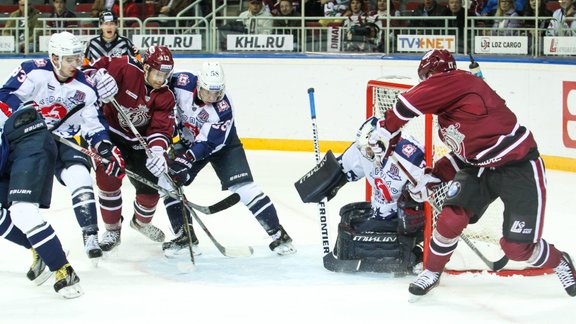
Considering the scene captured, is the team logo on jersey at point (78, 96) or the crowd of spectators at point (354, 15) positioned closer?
the team logo on jersey at point (78, 96)

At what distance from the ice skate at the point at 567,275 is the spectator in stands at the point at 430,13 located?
410 cm

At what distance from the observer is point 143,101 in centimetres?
521

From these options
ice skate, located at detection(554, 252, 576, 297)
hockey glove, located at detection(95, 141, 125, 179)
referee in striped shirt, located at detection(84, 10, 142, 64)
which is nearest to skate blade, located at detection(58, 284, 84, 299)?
hockey glove, located at detection(95, 141, 125, 179)

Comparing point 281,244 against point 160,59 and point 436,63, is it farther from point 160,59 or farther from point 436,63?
point 436,63

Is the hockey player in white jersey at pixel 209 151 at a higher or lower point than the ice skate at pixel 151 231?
higher

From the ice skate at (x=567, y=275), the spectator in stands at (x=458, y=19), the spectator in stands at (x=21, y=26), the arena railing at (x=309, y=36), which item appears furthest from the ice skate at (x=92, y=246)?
the spectator in stands at (x=21, y=26)

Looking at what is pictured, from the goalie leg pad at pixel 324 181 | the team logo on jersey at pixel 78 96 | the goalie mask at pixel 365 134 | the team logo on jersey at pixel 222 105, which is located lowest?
the goalie leg pad at pixel 324 181

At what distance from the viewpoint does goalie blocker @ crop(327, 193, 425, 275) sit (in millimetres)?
4785

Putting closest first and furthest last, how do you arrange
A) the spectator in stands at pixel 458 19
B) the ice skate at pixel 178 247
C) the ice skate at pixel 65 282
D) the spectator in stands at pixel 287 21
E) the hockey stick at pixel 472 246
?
the ice skate at pixel 65 282
the hockey stick at pixel 472 246
the ice skate at pixel 178 247
the spectator in stands at pixel 458 19
the spectator in stands at pixel 287 21

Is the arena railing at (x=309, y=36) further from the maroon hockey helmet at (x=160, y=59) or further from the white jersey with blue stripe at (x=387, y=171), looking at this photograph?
the maroon hockey helmet at (x=160, y=59)

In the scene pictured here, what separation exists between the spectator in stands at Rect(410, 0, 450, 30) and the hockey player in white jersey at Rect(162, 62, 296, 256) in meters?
3.37

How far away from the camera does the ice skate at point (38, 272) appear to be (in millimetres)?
4734

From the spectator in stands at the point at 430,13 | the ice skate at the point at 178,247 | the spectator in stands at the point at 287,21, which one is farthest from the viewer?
the spectator in stands at the point at 287,21

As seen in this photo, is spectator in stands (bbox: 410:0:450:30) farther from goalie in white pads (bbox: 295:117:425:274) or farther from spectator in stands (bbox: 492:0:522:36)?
goalie in white pads (bbox: 295:117:425:274)
